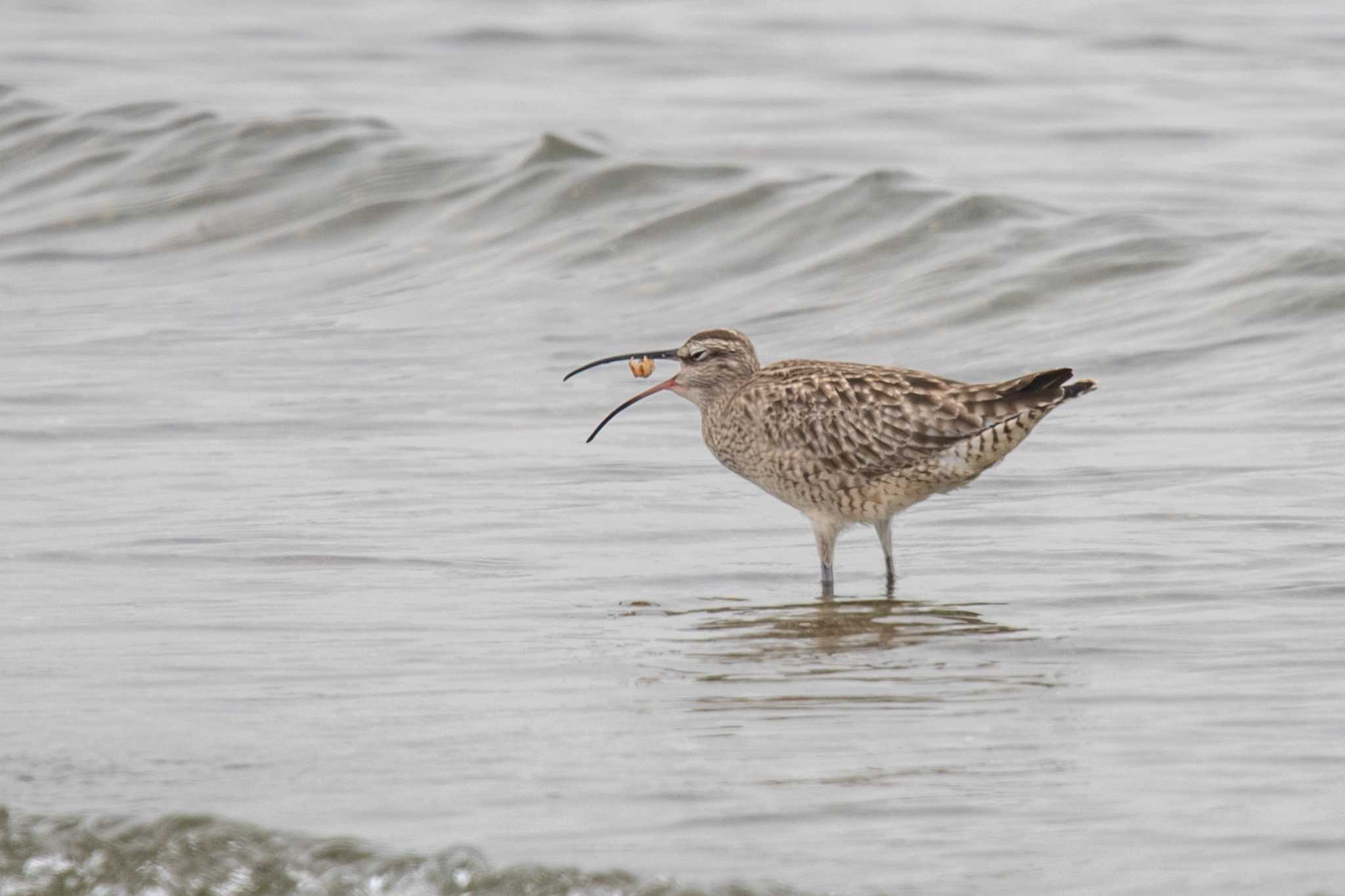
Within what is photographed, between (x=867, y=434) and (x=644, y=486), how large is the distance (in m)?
1.63

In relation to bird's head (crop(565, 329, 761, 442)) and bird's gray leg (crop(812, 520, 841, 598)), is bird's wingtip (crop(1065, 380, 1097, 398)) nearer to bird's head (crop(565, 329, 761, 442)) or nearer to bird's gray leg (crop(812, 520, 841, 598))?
bird's gray leg (crop(812, 520, 841, 598))

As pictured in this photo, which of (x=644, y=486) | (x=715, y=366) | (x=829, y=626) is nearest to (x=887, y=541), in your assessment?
(x=829, y=626)

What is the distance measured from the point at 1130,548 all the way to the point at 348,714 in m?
3.25

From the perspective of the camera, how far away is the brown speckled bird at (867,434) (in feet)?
26.5

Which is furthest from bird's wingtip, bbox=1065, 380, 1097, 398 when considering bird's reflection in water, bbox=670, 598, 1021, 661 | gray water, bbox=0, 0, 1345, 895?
bird's reflection in water, bbox=670, 598, 1021, 661

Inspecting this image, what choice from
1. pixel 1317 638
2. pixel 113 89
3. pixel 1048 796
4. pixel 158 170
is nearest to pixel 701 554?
pixel 1317 638

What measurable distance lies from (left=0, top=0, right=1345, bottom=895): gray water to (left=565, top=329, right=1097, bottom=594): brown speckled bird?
288 mm

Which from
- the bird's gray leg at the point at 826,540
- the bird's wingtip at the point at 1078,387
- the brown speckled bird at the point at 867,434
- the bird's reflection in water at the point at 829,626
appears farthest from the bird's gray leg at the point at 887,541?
the bird's wingtip at the point at 1078,387

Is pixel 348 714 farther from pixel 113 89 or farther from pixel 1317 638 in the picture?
pixel 113 89

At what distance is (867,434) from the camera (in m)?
8.30

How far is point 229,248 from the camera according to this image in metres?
15.7

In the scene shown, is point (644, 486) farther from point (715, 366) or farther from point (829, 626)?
point (829, 626)

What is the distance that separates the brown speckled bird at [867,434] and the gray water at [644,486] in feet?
0.95

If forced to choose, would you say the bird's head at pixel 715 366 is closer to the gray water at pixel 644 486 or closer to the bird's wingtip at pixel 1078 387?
the gray water at pixel 644 486
